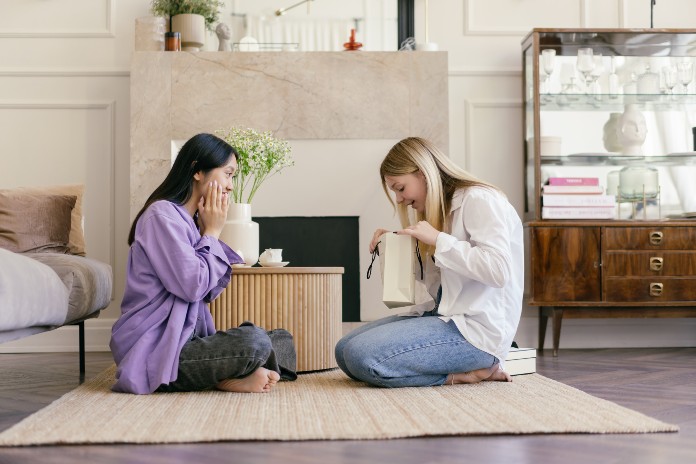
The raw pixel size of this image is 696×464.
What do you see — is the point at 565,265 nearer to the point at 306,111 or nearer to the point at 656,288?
the point at 656,288

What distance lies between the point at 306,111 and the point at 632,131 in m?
1.85

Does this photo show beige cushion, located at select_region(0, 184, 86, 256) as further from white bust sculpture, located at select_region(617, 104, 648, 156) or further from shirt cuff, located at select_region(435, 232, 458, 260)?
white bust sculpture, located at select_region(617, 104, 648, 156)

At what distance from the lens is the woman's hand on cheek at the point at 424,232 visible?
112 inches

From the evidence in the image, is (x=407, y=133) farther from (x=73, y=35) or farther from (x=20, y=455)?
(x=20, y=455)

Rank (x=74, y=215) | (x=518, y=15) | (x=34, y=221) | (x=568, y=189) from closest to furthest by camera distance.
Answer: (x=34, y=221)
(x=74, y=215)
(x=568, y=189)
(x=518, y=15)

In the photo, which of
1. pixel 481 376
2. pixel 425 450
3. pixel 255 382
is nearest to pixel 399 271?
pixel 481 376

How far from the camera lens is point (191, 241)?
280 cm

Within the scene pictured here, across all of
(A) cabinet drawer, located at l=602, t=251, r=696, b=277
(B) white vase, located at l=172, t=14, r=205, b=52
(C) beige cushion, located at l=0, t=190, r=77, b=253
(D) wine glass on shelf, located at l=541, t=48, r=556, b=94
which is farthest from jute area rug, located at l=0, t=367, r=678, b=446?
(B) white vase, located at l=172, t=14, r=205, b=52

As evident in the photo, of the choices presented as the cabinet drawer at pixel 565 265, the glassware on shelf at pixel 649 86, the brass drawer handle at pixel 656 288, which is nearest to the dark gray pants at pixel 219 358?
the cabinet drawer at pixel 565 265

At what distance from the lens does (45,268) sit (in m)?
2.95

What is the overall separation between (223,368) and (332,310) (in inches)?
32.0

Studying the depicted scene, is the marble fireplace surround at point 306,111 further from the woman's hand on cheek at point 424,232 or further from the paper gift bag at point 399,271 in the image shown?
the woman's hand on cheek at point 424,232

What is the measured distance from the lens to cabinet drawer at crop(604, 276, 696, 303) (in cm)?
449

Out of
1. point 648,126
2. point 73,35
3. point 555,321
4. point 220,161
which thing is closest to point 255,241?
point 220,161
